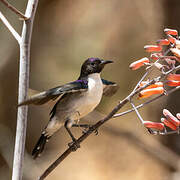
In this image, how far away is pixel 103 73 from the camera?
823 centimetres

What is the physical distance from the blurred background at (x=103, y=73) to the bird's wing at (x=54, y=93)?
3.50 m

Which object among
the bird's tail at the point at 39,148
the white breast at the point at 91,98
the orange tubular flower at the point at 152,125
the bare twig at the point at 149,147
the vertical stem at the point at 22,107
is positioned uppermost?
the vertical stem at the point at 22,107

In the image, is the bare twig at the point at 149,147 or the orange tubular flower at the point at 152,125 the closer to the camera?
the orange tubular flower at the point at 152,125

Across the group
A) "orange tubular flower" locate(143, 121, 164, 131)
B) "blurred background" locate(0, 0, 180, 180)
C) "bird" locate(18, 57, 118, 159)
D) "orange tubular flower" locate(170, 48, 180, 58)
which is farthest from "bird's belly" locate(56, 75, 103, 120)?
"blurred background" locate(0, 0, 180, 180)

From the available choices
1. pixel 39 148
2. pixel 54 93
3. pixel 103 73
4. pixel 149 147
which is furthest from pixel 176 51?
pixel 103 73

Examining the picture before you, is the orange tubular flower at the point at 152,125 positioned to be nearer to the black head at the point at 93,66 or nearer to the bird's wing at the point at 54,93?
the bird's wing at the point at 54,93

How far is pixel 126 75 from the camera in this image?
8320mm

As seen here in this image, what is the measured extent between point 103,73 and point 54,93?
5.24m

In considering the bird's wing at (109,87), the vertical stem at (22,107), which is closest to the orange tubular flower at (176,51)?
the vertical stem at (22,107)

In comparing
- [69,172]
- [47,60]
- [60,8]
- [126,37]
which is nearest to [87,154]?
[69,172]

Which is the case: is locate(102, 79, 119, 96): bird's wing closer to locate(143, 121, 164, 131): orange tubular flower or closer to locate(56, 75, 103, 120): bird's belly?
locate(56, 75, 103, 120): bird's belly

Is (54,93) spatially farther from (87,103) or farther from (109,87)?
(109,87)

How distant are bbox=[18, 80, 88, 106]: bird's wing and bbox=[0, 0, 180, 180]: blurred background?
350 cm

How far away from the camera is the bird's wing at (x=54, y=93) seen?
2506mm
